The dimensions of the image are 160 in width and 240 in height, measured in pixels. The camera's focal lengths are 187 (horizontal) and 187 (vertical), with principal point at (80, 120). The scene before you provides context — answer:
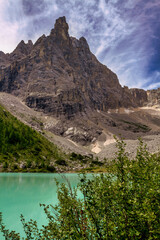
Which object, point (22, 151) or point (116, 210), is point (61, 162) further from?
point (116, 210)

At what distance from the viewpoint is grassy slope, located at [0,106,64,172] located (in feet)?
266

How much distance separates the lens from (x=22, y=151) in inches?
3743

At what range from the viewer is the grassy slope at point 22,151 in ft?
266

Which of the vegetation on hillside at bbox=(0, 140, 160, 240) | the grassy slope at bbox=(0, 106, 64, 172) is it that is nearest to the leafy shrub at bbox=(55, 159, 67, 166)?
the grassy slope at bbox=(0, 106, 64, 172)

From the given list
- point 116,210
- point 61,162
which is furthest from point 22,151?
point 116,210

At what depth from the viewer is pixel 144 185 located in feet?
21.7

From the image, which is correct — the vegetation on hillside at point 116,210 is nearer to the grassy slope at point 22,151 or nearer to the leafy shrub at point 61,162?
the grassy slope at point 22,151

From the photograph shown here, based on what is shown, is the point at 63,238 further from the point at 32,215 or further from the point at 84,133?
the point at 84,133

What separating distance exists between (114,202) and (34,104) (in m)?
187

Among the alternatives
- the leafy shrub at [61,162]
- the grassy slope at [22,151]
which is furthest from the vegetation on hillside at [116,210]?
the leafy shrub at [61,162]

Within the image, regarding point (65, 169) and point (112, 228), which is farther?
point (65, 169)

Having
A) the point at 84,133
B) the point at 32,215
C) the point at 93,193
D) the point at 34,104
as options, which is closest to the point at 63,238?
the point at 93,193

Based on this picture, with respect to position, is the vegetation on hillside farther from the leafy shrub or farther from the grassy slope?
the leafy shrub

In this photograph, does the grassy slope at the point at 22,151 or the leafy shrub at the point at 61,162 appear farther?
the leafy shrub at the point at 61,162
